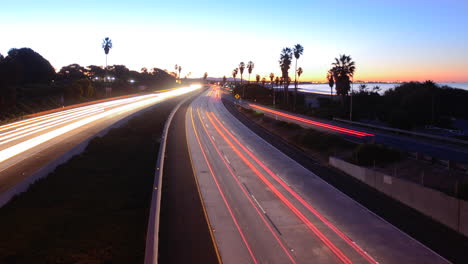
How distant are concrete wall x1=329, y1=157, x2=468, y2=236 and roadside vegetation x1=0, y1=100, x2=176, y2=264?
45.1 feet

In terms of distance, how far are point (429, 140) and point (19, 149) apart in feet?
114

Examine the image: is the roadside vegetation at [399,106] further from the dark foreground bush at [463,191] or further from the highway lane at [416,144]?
the dark foreground bush at [463,191]

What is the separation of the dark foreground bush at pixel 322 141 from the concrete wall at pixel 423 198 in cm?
785

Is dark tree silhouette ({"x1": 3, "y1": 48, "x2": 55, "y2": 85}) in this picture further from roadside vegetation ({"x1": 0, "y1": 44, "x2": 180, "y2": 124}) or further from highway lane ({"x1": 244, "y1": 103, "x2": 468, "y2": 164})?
highway lane ({"x1": 244, "y1": 103, "x2": 468, "y2": 164})

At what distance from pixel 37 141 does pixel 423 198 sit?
30.4m

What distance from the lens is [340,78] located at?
226 feet

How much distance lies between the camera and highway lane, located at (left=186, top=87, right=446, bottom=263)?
13039mm

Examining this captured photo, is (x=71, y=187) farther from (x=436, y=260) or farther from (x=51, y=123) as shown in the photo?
(x=51, y=123)

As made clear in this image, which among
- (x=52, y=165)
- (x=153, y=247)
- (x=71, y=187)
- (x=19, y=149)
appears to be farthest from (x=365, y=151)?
(x=19, y=149)

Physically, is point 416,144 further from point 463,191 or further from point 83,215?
point 83,215

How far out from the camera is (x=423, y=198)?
17.5 meters

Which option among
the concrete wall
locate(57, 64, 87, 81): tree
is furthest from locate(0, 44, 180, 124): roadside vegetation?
the concrete wall

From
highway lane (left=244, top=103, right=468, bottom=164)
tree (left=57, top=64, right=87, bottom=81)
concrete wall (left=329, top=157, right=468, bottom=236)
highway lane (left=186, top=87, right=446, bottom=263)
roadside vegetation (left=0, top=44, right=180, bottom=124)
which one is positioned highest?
tree (left=57, top=64, right=87, bottom=81)

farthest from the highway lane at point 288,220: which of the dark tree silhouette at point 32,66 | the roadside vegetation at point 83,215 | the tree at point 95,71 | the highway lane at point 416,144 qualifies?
the tree at point 95,71
